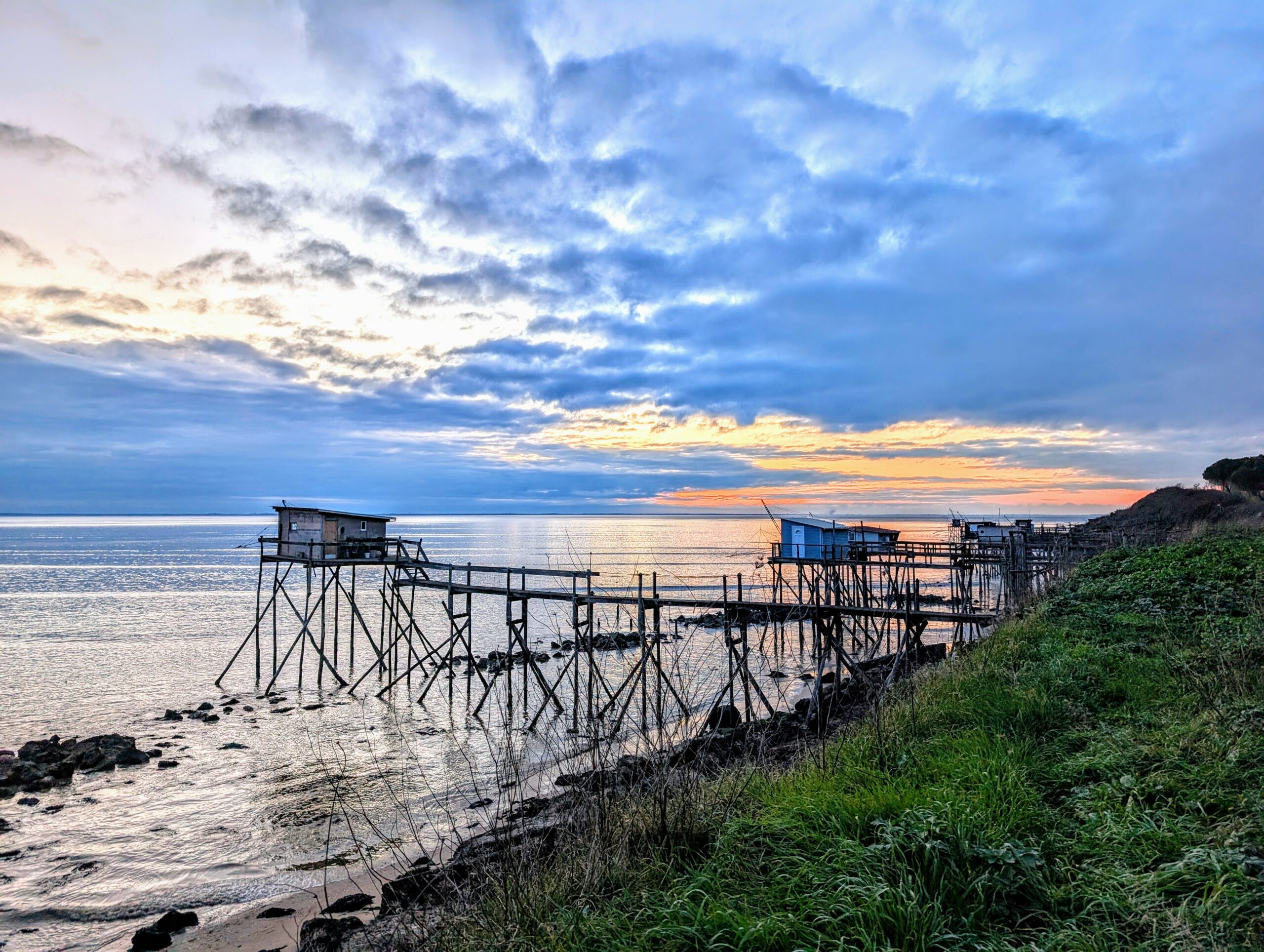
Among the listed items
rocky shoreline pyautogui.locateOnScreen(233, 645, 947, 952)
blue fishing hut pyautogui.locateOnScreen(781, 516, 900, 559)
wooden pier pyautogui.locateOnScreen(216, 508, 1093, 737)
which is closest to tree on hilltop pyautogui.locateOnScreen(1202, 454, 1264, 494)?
wooden pier pyautogui.locateOnScreen(216, 508, 1093, 737)

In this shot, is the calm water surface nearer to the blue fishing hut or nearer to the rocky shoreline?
the rocky shoreline

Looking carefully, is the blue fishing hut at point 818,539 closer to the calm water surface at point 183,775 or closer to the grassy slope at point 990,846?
the calm water surface at point 183,775

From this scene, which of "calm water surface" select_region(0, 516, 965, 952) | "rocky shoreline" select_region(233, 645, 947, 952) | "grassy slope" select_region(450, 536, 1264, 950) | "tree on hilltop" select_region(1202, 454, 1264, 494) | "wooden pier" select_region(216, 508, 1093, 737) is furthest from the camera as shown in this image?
"tree on hilltop" select_region(1202, 454, 1264, 494)

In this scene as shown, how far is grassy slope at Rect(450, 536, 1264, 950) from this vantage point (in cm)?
362

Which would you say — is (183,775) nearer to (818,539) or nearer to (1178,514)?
(818,539)

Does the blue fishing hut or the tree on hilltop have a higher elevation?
the tree on hilltop

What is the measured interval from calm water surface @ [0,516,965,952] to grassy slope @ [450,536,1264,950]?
2.24 meters

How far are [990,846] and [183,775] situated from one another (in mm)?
16469

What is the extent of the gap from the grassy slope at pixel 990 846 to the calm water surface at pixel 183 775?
224 centimetres

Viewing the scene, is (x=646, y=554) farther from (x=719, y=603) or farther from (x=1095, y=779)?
(x=1095, y=779)

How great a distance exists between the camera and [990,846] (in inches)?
164

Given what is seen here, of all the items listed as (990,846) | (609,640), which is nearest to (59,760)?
(990,846)

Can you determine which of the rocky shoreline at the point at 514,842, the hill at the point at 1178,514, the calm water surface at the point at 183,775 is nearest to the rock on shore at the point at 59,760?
the calm water surface at the point at 183,775

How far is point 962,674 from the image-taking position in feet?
33.0
